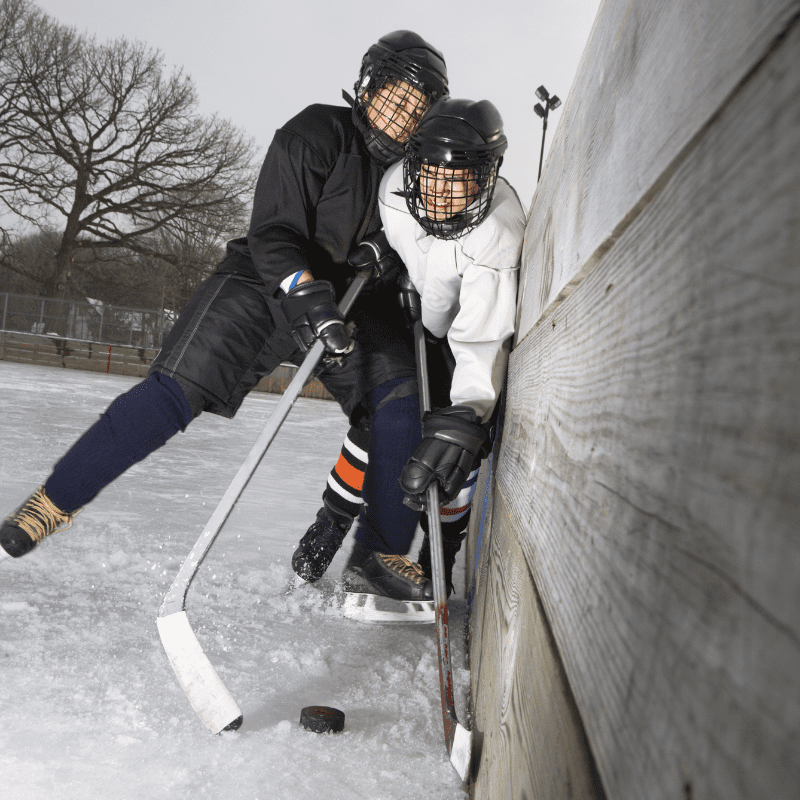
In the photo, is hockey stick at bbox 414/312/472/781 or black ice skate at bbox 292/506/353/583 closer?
hockey stick at bbox 414/312/472/781

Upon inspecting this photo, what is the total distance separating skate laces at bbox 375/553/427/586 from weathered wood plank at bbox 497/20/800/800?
4.56 ft

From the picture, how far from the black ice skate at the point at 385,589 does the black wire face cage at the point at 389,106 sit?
3.66ft

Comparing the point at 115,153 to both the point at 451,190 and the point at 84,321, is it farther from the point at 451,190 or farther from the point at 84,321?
the point at 451,190

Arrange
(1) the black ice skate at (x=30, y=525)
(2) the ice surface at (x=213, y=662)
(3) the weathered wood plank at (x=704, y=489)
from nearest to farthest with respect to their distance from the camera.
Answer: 1. (3) the weathered wood plank at (x=704, y=489)
2. (2) the ice surface at (x=213, y=662)
3. (1) the black ice skate at (x=30, y=525)

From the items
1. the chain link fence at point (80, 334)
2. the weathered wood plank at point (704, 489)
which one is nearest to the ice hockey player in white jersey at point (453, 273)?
the weathered wood plank at point (704, 489)

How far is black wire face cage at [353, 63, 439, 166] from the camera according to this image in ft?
5.81

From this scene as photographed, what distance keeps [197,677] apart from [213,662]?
0.22m

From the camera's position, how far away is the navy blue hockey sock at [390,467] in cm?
196

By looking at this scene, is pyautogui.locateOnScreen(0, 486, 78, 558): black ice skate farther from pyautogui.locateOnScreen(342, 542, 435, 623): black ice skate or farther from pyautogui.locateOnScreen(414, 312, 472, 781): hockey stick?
pyautogui.locateOnScreen(414, 312, 472, 781): hockey stick

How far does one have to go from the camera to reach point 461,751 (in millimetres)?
1104

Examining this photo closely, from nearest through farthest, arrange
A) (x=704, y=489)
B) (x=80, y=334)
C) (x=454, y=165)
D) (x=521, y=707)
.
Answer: (x=704, y=489) → (x=521, y=707) → (x=454, y=165) → (x=80, y=334)

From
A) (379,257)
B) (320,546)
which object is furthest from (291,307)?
(320,546)

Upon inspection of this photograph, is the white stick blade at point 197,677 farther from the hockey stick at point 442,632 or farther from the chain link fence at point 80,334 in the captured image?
the chain link fence at point 80,334

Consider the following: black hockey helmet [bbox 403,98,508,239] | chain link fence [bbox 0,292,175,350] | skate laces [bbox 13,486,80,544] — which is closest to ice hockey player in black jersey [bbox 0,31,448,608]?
skate laces [bbox 13,486,80,544]
